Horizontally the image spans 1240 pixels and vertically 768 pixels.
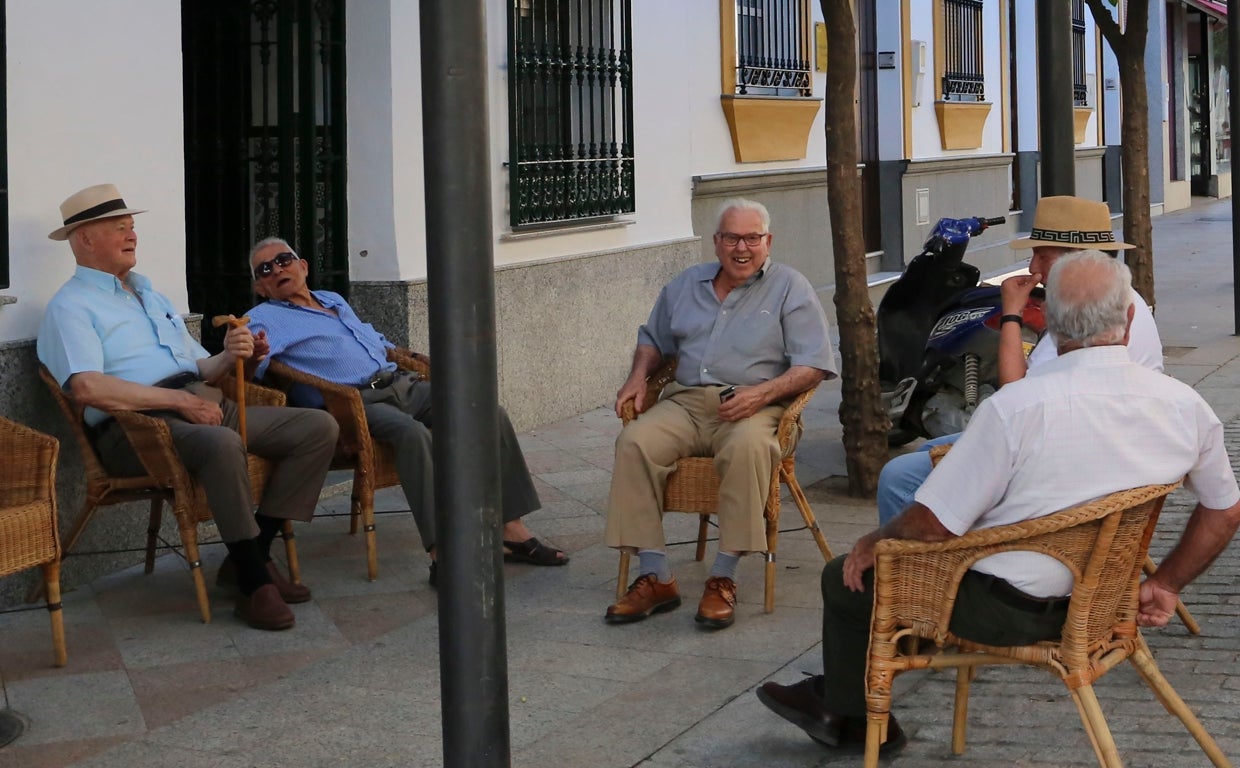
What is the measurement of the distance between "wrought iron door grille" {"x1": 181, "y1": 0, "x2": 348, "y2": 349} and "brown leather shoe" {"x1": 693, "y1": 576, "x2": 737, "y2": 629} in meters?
3.40

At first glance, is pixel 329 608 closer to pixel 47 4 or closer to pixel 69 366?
pixel 69 366

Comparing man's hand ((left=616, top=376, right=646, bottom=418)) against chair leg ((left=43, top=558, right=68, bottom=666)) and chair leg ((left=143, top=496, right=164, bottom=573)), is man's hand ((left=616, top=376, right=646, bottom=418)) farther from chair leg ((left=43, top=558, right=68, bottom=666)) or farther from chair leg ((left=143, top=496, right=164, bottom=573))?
chair leg ((left=43, top=558, right=68, bottom=666))

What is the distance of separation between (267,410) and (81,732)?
169 centimetres

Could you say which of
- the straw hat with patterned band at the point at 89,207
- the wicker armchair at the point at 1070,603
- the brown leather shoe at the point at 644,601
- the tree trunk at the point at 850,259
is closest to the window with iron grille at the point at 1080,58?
the tree trunk at the point at 850,259

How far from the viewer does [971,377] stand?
7707mm

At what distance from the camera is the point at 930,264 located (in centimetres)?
823

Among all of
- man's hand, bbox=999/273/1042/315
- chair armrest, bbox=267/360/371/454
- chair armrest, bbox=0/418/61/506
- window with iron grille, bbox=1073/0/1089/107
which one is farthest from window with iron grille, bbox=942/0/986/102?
chair armrest, bbox=0/418/61/506

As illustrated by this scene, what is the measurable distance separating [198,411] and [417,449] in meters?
0.86

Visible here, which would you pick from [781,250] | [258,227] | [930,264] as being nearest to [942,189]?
[781,250]

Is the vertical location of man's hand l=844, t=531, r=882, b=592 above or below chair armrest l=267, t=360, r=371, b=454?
below

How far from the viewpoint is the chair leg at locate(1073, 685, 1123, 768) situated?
11.6 feet

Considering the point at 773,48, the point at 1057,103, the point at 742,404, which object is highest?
the point at 773,48

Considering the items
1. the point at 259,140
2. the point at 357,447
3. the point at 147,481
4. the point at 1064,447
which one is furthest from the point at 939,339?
the point at 1064,447

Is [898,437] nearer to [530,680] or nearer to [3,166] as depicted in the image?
[530,680]
